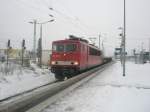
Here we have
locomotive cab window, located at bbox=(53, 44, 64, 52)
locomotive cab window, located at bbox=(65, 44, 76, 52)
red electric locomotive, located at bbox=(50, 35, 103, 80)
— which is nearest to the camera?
red electric locomotive, located at bbox=(50, 35, 103, 80)

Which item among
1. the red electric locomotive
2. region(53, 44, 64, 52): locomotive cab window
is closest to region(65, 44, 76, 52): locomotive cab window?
the red electric locomotive

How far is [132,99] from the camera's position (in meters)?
11.4

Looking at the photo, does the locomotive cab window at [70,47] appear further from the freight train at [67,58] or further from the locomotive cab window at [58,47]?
the locomotive cab window at [58,47]

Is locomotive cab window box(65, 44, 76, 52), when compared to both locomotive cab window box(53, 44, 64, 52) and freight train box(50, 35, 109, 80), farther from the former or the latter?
locomotive cab window box(53, 44, 64, 52)

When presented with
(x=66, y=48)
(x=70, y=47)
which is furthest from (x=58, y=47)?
(x=70, y=47)

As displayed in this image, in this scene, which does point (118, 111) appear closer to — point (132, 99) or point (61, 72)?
point (132, 99)

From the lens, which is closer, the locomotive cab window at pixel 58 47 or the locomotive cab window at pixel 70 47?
the locomotive cab window at pixel 70 47

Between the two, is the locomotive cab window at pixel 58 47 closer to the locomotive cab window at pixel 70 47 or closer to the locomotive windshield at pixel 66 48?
the locomotive windshield at pixel 66 48

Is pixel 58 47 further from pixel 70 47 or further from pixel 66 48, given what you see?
pixel 70 47

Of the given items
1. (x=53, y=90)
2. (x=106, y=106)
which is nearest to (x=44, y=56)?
(x=53, y=90)

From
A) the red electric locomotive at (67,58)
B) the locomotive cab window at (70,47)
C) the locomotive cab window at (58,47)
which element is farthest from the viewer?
the locomotive cab window at (58,47)

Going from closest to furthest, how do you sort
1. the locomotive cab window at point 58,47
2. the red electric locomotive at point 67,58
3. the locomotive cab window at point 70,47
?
1. the red electric locomotive at point 67,58
2. the locomotive cab window at point 70,47
3. the locomotive cab window at point 58,47

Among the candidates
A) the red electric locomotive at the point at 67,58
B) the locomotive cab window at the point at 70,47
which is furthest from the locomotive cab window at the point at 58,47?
the locomotive cab window at the point at 70,47

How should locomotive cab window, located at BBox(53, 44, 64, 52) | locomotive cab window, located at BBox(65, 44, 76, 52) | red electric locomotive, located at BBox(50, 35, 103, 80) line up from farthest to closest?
locomotive cab window, located at BBox(53, 44, 64, 52)
locomotive cab window, located at BBox(65, 44, 76, 52)
red electric locomotive, located at BBox(50, 35, 103, 80)
